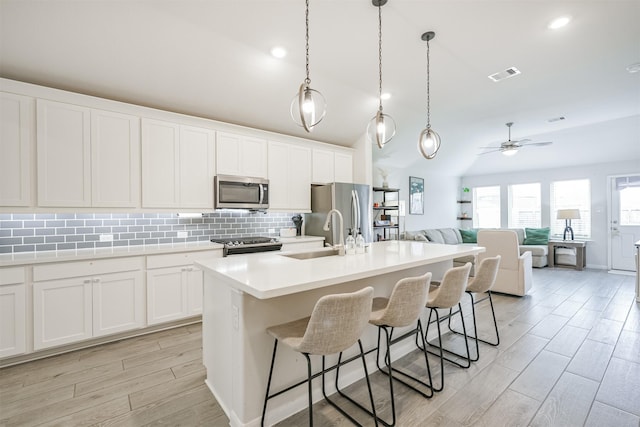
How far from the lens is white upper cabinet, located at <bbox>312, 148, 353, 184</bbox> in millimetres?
4852

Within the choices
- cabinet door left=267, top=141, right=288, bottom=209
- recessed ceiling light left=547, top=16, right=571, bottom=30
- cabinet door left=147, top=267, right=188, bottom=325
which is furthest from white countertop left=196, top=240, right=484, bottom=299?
recessed ceiling light left=547, top=16, right=571, bottom=30

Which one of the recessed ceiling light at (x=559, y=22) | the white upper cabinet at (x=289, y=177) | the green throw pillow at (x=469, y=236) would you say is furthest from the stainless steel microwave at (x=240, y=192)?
the green throw pillow at (x=469, y=236)

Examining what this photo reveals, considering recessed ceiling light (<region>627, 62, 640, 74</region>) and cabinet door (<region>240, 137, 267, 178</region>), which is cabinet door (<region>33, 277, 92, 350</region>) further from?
recessed ceiling light (<region>627, 62, 640, 74</region>)

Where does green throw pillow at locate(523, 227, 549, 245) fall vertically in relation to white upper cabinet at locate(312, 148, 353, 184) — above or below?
below

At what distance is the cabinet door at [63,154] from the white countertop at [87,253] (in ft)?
1.61

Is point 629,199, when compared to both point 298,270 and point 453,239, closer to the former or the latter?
point 453,239

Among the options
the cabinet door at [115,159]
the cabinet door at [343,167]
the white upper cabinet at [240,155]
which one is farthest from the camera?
the cabinet door at [343,167]

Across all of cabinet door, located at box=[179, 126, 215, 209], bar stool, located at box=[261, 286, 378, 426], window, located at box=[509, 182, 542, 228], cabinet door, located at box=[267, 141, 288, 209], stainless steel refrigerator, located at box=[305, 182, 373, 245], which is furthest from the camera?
window, located at box=[509, 182, 542, 228]

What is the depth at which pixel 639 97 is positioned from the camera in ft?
14.4

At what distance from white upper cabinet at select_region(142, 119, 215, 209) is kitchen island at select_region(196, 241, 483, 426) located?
65.6 inches

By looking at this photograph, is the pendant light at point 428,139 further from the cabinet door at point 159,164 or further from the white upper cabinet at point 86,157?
the white upper cabinet at point 86,157

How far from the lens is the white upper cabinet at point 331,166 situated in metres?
4.85

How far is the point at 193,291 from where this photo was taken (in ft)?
11.0

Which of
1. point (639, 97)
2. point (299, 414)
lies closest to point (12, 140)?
point (299, 414)
